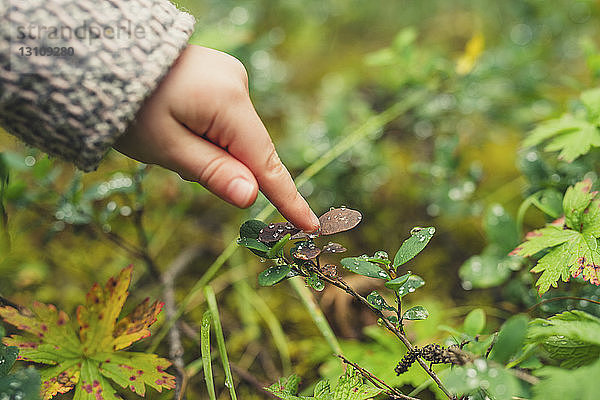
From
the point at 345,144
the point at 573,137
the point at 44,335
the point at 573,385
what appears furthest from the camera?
the point at 345,144

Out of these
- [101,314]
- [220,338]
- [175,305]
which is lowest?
[175,305]

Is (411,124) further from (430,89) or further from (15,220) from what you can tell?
(15,220)

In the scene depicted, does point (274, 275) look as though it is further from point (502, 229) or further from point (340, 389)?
point (502, 229)

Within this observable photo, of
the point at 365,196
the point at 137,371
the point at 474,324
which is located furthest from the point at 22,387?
the point at 365,196

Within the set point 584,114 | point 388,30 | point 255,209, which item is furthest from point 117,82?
point 388,30

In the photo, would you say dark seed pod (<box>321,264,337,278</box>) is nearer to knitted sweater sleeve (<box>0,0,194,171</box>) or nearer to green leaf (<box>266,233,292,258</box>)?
green leaf (<box>266,233,292,258</box>)

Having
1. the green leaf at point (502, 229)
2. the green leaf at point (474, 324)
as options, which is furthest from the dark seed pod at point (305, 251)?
the green leaf at point (502, 229)
